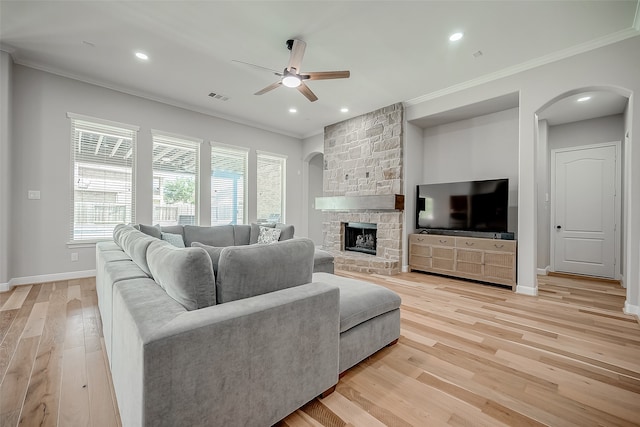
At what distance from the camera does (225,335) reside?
107 centimetres

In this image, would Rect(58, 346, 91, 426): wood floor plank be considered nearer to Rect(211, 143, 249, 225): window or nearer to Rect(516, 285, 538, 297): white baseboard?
Rect(211, 143, 249, 225): window

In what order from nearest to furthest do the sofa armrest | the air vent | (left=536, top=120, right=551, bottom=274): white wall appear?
the sofa armrest < the air vent < (left=536, top=120, right=551, bottom=274): white wall

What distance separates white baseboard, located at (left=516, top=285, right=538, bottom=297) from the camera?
3469 mm

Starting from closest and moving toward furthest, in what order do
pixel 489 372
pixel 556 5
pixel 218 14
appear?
1. pixel 489 372
2. pixel 556 5
3. pixel 218 14

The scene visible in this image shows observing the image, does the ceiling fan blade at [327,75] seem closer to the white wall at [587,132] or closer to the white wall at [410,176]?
the white wall at [410,176]

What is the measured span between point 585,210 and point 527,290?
7.70 ft

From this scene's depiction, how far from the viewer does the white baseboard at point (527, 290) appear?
3.47 m

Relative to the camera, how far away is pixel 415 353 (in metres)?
2.02

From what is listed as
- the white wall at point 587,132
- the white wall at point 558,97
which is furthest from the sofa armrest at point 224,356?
the white wall at point 587,132

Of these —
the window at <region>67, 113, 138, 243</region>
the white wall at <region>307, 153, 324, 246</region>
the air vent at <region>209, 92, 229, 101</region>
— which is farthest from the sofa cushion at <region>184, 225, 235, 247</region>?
the white wall at <region>307, 153, 324, 246</region>

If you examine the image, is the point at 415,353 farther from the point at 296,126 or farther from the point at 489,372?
the point at 296,126

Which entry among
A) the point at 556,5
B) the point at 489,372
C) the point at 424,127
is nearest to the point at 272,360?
the point at 489,372

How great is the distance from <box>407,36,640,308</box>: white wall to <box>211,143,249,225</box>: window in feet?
13.8

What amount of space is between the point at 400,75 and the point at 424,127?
169 centimetres
